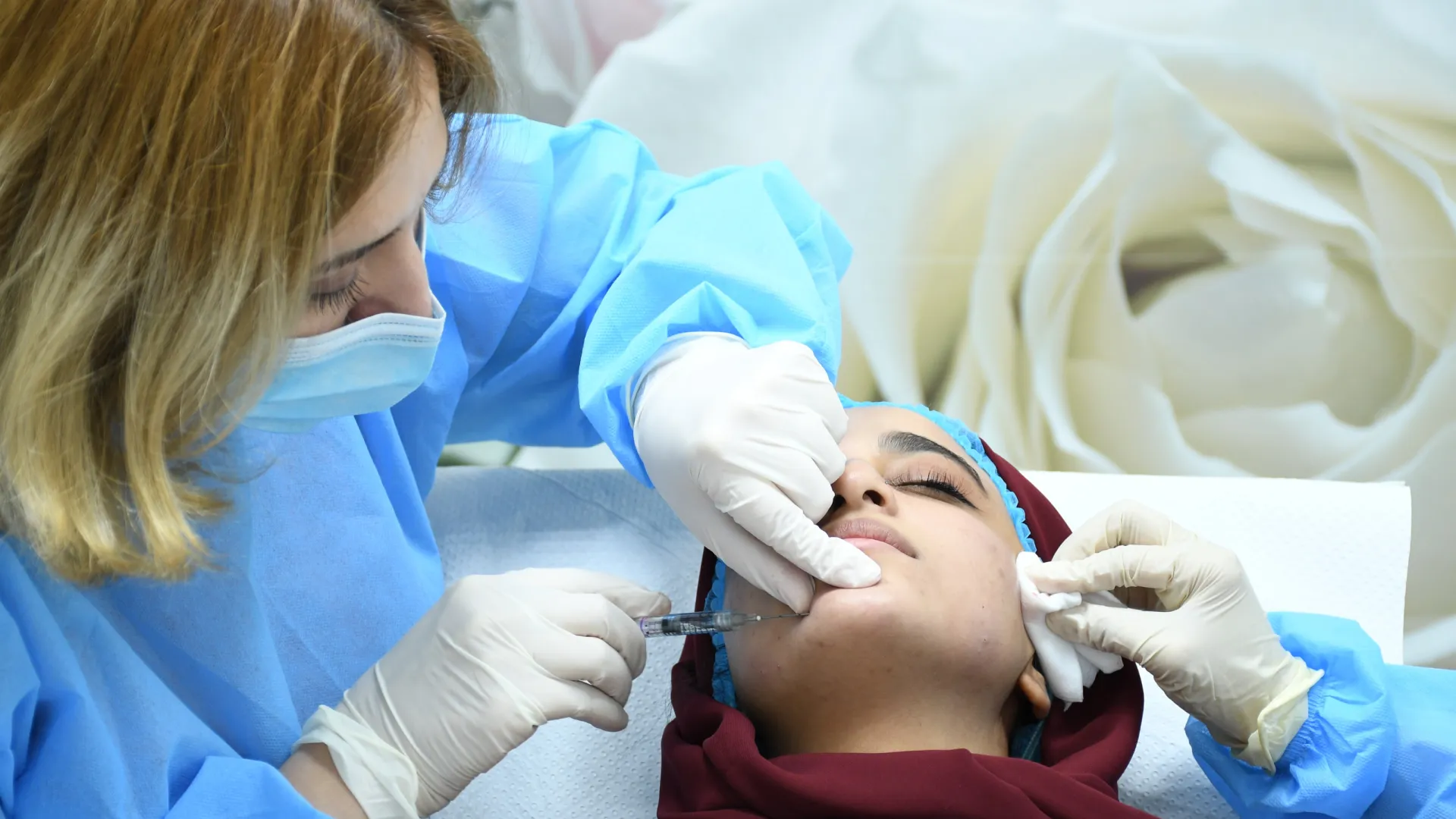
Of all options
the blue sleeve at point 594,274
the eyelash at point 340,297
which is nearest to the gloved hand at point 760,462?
the blue sleeve at point 594,274

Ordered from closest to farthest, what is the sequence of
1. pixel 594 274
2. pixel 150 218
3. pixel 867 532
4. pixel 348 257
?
pixel 150 218 → pixel 348 257 → pixel 867 532 → pixel 594 274

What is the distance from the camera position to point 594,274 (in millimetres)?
1461

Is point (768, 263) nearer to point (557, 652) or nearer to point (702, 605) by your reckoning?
point (702, 605)

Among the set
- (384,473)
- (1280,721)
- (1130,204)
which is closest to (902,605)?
(1280,721)

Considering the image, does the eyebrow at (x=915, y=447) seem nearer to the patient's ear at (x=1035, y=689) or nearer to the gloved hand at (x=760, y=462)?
the gloved hand at (x=760, y=462)

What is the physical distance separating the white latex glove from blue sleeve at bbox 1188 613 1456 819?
27.1 inches

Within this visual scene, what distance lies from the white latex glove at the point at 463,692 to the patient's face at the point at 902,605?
0.17 m

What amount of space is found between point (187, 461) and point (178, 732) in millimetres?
251

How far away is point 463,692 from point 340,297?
404 mm

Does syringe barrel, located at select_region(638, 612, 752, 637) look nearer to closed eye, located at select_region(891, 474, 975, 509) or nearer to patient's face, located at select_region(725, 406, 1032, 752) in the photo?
patient's face, located at select_region(725, 406, 1032, 752)

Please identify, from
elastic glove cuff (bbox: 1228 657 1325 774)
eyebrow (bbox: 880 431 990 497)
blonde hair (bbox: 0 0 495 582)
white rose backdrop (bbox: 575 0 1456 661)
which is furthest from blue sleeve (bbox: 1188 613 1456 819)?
blonde hair (bbox: 0 0 495 582)

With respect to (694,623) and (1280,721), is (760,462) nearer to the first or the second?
(694,623)

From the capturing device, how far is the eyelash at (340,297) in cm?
97

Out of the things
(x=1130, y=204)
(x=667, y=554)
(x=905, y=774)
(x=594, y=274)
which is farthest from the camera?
(x=1130, y=204)
